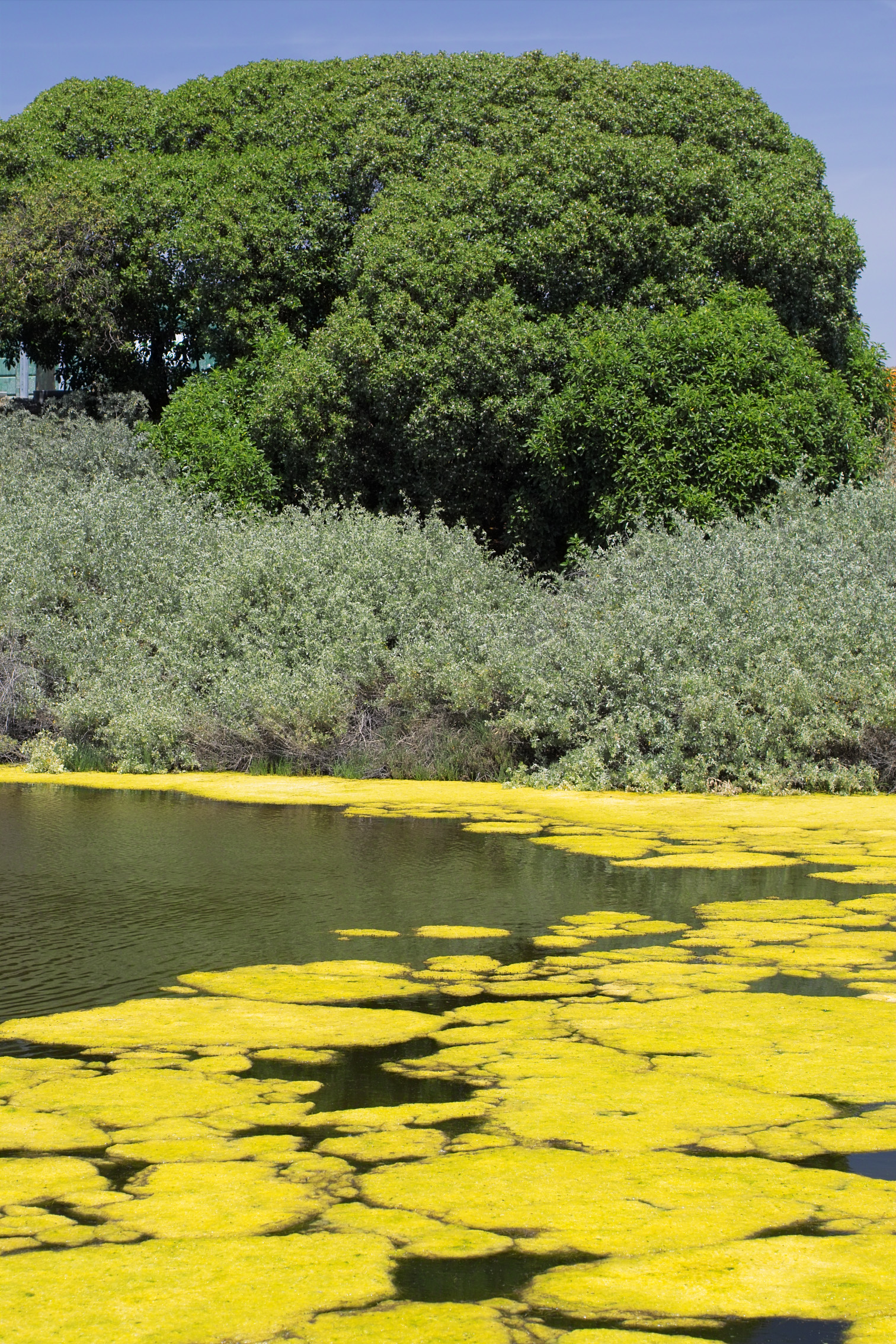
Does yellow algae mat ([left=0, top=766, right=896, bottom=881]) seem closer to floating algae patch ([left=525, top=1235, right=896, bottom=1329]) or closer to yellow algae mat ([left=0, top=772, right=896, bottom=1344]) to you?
yellow algae mat ([left=0, top=772, right=896, bottom=1344])

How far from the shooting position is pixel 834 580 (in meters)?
14.5

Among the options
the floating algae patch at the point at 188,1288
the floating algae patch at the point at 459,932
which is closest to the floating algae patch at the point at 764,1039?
the floating algae patch at the point at 459,932

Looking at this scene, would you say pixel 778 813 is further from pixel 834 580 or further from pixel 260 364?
pixel 260 364

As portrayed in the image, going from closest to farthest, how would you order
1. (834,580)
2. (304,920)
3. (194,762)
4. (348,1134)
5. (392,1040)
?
(348,1134) < (392,1040) < (304,920) < (834,580) < (194,762)

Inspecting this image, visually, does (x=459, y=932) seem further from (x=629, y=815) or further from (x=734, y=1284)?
(x=629, y=815)

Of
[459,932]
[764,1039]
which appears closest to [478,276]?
[459,932]

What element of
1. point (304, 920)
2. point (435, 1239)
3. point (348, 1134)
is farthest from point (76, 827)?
point (435, 1239)

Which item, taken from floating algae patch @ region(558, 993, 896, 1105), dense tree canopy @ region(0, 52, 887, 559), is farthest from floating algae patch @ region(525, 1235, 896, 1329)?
dense tree canopy @ region(0, 52, 887, 559)

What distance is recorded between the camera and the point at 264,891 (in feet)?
28.4

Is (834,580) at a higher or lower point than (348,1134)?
higher

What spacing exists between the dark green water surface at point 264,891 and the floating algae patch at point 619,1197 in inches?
90.9

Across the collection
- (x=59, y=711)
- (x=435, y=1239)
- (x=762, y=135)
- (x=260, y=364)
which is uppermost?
(x=762, y=135)

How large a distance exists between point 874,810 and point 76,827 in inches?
251

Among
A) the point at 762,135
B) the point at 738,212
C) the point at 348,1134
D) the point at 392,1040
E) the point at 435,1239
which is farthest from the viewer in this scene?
the point at 762,135
